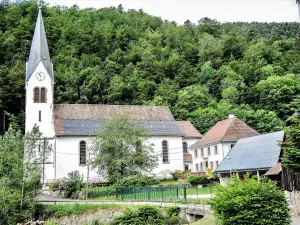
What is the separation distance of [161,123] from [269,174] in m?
28.0

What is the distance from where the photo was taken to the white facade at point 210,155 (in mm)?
44531

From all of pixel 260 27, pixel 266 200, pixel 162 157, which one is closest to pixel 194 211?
pixel 266 200

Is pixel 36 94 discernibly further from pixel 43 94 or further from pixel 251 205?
pixel 251 205

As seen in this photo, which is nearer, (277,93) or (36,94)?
(36,94)

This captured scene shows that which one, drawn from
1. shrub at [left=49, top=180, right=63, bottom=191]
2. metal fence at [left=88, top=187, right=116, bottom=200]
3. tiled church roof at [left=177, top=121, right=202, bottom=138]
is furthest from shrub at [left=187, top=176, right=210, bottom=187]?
tiled church roof at [left=177, top=121, right=202, bottom=138]

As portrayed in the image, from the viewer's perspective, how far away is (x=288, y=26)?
461 ft

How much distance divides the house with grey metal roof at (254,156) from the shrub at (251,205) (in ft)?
38.9

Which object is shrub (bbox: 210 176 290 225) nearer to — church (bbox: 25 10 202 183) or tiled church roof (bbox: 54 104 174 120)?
church (bbox: 25 10 202 183)

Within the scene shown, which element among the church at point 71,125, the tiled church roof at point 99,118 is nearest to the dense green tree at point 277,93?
the church at point 71,125

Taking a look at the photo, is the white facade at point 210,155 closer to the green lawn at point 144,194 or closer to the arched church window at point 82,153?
the green lawn at point 144,194

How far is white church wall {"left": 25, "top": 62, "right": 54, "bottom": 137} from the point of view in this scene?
47.4 meters

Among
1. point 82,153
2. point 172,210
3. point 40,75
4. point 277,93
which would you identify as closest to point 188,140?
point 82,153

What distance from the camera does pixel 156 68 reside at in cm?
8800

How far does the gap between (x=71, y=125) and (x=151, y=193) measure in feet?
71.6
